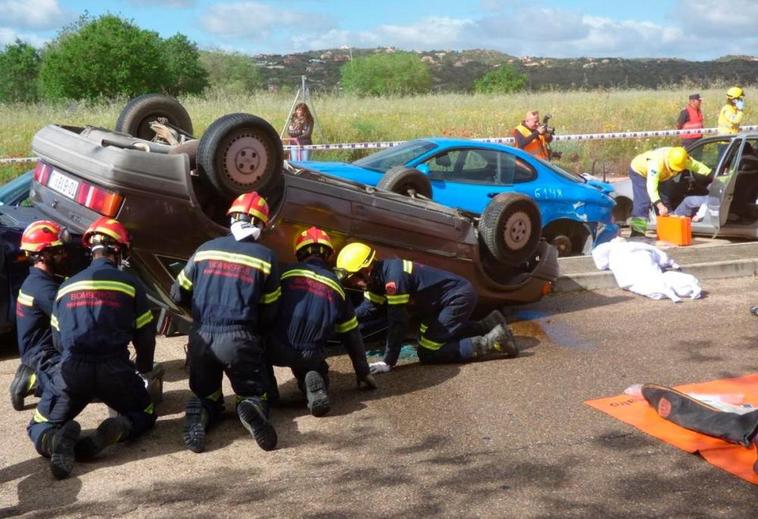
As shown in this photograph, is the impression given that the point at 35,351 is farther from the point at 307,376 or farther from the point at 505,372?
the point at 505,372

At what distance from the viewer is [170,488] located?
507cm

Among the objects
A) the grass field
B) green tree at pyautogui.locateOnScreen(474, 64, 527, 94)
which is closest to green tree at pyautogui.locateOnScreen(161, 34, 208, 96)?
the grass field

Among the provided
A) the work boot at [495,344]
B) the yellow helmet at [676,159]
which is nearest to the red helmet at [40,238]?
the work boot at [495,344]

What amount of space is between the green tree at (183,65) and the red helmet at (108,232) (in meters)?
43.3

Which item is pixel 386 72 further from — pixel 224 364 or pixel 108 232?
pixel 224 364

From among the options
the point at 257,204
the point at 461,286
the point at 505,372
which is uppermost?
the point at 257,204

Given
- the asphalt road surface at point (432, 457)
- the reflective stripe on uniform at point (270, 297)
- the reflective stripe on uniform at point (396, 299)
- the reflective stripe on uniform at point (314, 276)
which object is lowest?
the asphalt road surface at point (432, 457)

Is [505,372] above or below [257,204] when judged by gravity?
below

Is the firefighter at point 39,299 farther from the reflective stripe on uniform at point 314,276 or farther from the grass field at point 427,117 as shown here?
the grass field at point 427,117

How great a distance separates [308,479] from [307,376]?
123 cm

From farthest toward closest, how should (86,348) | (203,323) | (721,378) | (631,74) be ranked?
(631,74)
(721,378)
(203,323)
(86,348)

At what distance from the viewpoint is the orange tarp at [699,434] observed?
5.30 meters

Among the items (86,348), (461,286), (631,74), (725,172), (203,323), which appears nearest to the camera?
(86,348)

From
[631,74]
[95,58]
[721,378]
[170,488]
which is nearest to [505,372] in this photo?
[721,378]
